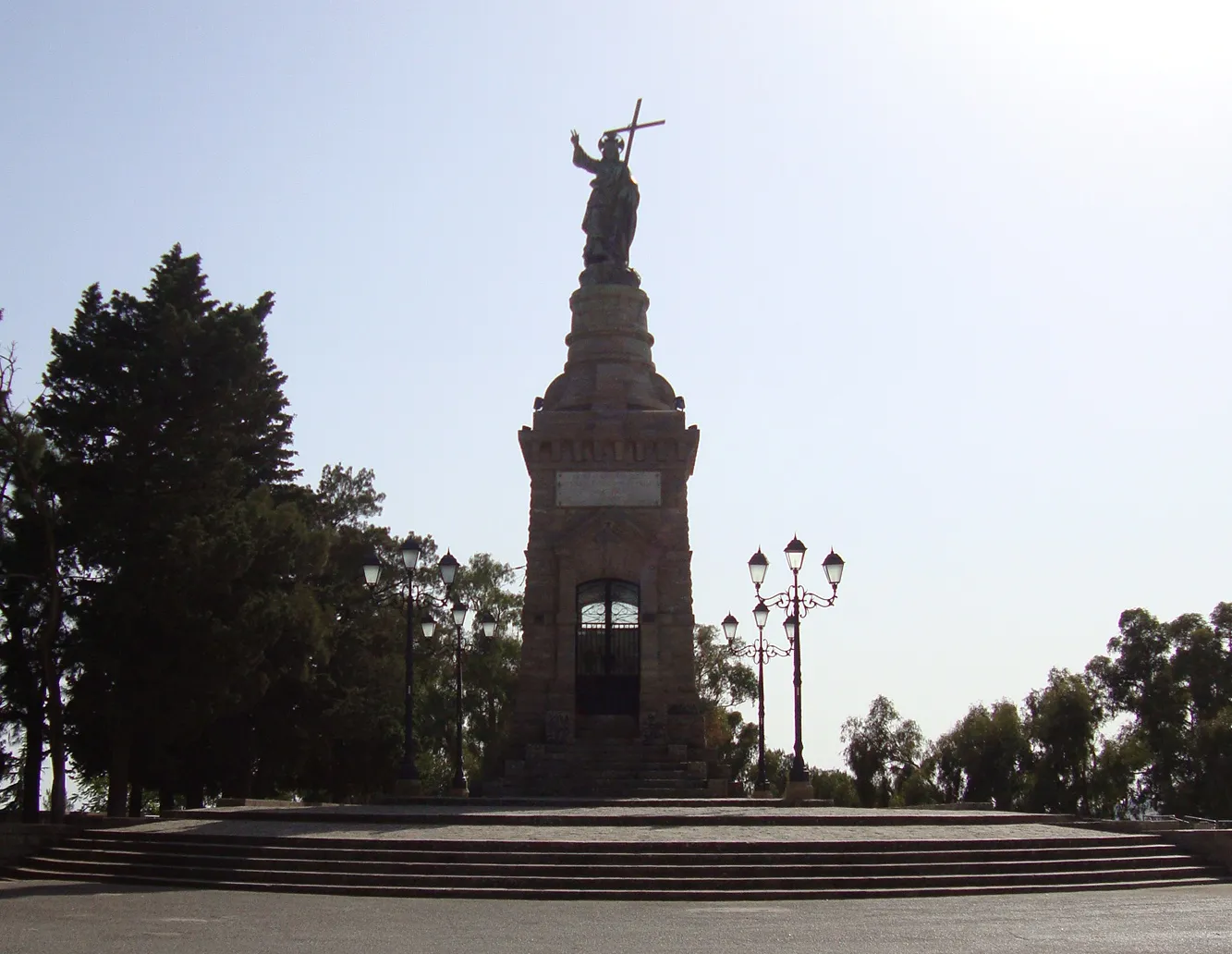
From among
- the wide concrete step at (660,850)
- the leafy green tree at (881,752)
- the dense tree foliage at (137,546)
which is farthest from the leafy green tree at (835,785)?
the wide concrete step at (660,850)

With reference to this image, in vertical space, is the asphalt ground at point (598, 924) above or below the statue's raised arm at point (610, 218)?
below

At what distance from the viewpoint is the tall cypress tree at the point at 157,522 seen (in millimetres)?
25734

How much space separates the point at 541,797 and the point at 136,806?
1600cm

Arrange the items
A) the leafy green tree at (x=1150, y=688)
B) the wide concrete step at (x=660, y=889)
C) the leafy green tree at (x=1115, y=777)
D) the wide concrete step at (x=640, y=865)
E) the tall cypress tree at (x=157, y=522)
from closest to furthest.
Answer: the wide concrete step at (x=660, y=889) → the wide concrete step at (x=640, y=865) → the tall cypress tree at (x=157, y=522) → the leafy green tree at (x=1115, y=777) → the leafy green tree at (x=1150, y=688)

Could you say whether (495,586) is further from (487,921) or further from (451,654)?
(487,921)

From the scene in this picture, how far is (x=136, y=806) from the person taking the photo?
114 feet

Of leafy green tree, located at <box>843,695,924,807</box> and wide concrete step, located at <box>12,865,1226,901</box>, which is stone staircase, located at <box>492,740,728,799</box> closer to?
wide concrete step, located at <box>12,865,1226,901</box>

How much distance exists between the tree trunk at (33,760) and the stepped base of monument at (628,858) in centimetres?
844

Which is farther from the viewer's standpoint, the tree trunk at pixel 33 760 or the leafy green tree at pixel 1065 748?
the leafy green tree at pixel 1065 748

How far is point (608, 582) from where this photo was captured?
91.4ft

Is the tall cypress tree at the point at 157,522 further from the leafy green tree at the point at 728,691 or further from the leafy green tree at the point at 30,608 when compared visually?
the leafy green tree at the point at 728,691

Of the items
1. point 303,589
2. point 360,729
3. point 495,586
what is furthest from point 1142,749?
point 303,589

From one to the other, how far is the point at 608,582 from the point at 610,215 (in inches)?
347

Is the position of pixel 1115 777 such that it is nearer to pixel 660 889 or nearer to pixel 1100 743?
pixel 1100 743
